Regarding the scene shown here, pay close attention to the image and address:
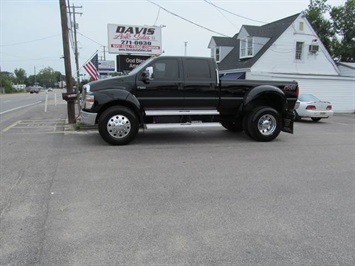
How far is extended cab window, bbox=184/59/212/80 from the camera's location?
8.56m

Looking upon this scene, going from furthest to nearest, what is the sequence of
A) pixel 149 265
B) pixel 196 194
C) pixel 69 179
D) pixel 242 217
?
pixel 69 179
pixel 196 194
pixel 242 217
pixel 149 265

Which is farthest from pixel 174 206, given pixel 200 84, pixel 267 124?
pixel 267 124

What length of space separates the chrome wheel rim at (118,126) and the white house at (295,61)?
15.4m

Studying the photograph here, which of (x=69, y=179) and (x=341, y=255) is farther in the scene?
(x=69, y=179)

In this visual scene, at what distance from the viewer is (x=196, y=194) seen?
4.75 metres

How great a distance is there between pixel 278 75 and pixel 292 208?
19.3m

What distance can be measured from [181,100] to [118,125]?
1.81 m

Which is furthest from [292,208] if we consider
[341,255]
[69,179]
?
[69,179]

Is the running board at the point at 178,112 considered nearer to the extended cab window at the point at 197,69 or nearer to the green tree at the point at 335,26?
the extended cab window at the point at 197,69

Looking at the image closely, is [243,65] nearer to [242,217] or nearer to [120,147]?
[120,147]

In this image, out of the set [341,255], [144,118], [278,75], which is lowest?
[341,255]

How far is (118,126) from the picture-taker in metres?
7.90

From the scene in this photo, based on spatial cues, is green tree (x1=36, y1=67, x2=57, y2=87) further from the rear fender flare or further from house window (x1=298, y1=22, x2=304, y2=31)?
the rear fender flare

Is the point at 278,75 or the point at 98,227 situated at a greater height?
the point at 278,75
